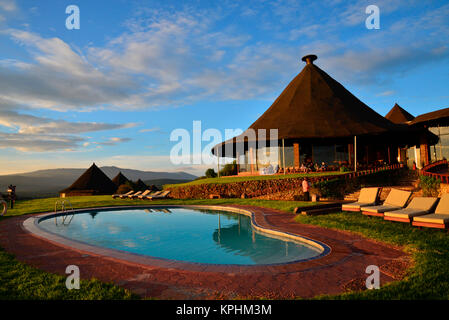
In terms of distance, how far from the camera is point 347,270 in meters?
5.31

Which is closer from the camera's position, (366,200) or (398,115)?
(366,200)

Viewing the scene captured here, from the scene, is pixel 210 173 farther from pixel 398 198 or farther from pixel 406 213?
pixel 406 213

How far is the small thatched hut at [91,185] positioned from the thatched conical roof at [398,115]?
156ft

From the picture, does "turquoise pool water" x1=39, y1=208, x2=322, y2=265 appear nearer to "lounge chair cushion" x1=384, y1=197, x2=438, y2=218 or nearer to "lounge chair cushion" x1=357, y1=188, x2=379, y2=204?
"lounge chair cushion" x1=384, y1=197, x2=438, y2=218

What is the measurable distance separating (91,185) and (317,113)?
32942 millimetres

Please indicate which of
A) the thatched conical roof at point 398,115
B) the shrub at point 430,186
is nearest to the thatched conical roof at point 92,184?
the shrub at point 430,186

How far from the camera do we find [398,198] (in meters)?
10.2

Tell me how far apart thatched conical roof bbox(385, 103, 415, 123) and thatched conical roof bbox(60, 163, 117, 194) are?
4753cm

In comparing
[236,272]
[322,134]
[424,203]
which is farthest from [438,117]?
[236,272]

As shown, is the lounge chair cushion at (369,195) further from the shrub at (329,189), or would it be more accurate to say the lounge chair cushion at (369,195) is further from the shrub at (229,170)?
the shrub at (229,170)

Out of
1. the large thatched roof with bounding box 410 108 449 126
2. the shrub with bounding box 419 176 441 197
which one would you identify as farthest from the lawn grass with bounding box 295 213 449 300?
the large thatched roof with bounding box 410 108 449 126

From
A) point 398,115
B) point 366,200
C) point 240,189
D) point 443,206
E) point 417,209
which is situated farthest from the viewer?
point 398,115

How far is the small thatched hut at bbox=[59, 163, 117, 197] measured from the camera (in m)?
39.4
